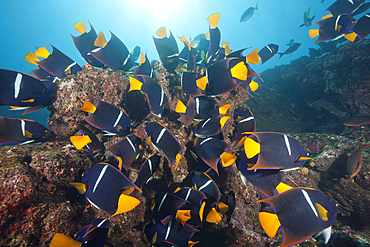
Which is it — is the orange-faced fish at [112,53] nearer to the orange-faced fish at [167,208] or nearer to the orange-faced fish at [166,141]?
the orange-faced fish at [166,141]

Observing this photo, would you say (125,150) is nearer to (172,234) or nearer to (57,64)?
(172,234)

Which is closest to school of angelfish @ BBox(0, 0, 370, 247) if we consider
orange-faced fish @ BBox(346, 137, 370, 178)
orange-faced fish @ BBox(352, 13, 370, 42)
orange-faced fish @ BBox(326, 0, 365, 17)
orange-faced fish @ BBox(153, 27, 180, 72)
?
orange-faced fish @ BBox(153, 27, 180, 72)

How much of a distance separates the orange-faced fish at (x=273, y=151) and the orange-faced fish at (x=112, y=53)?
2690mm

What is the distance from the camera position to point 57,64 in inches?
101

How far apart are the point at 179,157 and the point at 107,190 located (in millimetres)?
856

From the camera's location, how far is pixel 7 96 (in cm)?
168

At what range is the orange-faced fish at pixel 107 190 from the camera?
50.5 inches

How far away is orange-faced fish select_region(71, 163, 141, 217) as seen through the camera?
4.21 ft

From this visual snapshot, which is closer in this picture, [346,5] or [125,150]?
[125,150]

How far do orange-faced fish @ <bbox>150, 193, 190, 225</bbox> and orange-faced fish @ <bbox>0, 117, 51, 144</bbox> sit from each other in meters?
1.87

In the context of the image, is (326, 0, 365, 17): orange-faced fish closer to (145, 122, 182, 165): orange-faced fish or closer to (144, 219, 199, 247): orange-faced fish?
(145, 122, 182, 165): orange-faced fish

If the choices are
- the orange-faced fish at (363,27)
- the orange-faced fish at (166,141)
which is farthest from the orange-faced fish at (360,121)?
the orange-faced fish at (166,141)

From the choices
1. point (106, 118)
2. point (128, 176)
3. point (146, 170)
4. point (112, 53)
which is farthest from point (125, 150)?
point (112, 53)

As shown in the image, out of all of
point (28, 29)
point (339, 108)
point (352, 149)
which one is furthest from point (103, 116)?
point (28, 29)
